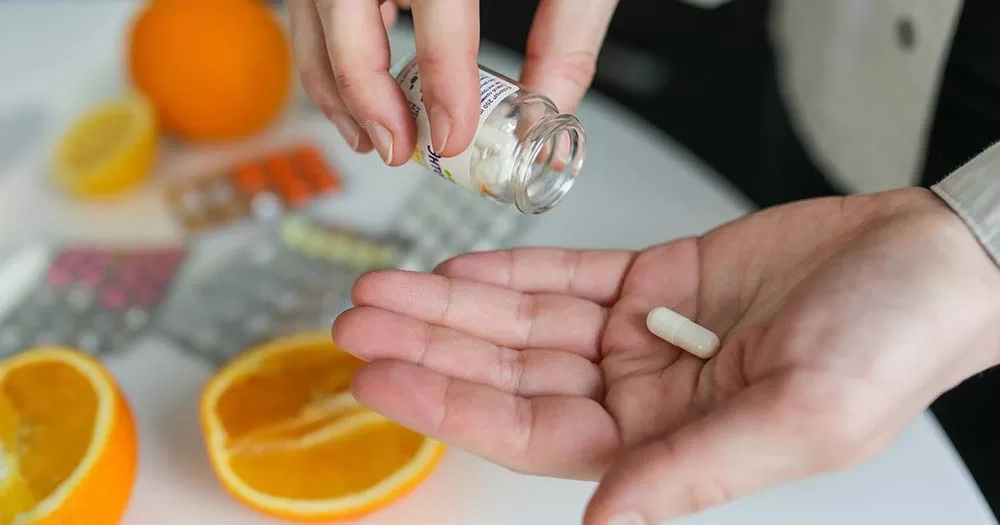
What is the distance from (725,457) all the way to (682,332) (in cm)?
14

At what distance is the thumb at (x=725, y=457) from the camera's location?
453 mm

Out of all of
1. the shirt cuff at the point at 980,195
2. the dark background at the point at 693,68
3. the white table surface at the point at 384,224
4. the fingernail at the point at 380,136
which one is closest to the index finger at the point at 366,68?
the fingernail at the point at 380,136

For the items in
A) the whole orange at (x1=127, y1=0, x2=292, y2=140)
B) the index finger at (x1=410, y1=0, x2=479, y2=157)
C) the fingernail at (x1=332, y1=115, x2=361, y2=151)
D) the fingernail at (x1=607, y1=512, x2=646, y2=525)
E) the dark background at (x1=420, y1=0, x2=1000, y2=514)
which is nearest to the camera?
the fingernail at (x1=607, y1=512, x2=646, y2=525)

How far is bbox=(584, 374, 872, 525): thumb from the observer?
0.45 m

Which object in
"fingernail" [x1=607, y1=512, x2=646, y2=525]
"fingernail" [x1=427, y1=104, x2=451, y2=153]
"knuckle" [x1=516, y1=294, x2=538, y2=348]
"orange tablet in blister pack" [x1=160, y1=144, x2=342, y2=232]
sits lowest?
"orange tablet in blister pack" [x1=160, y1=144, x2=342, y2=232]

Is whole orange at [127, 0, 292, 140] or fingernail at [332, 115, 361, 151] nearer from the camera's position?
fingernail at [332, 115, 361, 151]

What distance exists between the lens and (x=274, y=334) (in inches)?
31.5

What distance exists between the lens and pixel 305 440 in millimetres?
655

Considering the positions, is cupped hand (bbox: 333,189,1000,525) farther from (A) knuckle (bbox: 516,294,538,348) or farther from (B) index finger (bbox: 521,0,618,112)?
(B) index finger (bbox: 521,0,618,112)

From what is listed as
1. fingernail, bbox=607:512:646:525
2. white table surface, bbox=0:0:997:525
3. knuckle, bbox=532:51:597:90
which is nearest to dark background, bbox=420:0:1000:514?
white table surface, bbox=0:0:997:525

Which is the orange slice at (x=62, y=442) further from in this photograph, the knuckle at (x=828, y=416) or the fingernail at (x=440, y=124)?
the knuckle at (x=828, y=416)

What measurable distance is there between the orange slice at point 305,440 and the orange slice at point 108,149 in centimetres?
34

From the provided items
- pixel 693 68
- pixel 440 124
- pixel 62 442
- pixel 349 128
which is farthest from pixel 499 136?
pixel 693 68

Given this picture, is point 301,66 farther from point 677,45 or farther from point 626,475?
point 677,45
